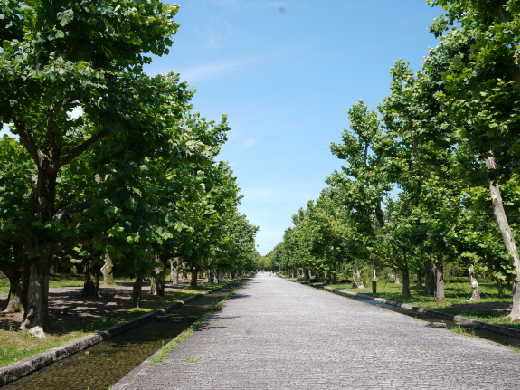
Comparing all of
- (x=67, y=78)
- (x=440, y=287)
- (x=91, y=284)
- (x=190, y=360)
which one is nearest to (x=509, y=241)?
(x=440, y=287)

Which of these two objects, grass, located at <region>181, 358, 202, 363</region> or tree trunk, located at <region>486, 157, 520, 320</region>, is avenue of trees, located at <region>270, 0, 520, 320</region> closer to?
tree trunk, located at <region>486, 157, 520, 320</region>

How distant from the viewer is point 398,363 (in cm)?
741

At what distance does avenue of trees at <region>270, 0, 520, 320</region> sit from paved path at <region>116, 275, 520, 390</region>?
13.5 ft

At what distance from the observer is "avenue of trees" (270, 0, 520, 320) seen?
8.85 metres

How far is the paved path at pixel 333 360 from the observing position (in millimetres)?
6074

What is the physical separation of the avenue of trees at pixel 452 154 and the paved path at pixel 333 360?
411 cm

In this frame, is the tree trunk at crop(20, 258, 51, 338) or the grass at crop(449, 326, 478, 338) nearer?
the tree trunk at crop(20, 258, 51, 338)

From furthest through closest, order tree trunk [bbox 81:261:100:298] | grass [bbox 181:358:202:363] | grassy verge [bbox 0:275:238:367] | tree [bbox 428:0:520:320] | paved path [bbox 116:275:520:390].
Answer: tree trunk [bbox 81:261:100:298] → tree [bbox 428:0:520:320] → grassy verge [bbox 0:275:238:367] → grass [bbox 181:358:202:363] → paved path [bbox 116:275:520:390]

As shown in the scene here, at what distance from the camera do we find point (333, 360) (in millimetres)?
7672

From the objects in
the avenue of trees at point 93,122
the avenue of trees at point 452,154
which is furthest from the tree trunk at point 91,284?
the avenue of trees at point 452,154

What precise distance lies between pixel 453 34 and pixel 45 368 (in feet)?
46.8

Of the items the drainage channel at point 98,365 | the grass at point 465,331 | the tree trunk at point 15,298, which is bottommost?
the grass at point 465,331

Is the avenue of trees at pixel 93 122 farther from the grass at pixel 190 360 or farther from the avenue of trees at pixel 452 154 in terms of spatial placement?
the avenue of trees at pixel 452 154

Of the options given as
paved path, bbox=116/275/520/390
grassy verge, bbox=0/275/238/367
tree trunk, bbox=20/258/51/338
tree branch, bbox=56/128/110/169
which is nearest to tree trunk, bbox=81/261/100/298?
grassy verge, bbox=0/275/238/367
